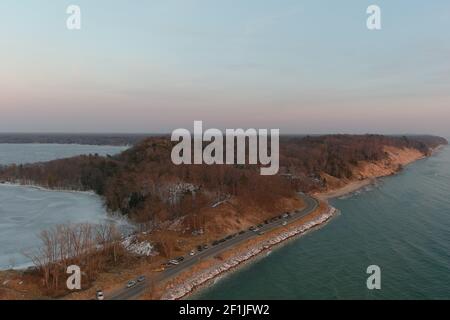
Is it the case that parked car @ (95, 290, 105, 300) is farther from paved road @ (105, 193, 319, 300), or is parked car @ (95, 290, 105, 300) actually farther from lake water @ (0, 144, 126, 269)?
lake water @ (0, 144, 126, 269)

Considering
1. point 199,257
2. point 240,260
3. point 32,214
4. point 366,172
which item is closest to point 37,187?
point 32,214

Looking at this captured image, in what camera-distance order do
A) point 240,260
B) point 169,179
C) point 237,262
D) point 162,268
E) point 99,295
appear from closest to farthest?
1. point 99,295
2. point 162,268
3. point 237,262
4. point 240,260
5. point 169,179

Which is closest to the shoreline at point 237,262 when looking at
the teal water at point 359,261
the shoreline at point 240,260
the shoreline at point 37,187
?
the shoreline at point 240,260

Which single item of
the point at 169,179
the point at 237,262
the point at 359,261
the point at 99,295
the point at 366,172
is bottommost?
the point at 237,262

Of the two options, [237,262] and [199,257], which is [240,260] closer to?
[237,262]

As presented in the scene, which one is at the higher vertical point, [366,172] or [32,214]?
[366,172]

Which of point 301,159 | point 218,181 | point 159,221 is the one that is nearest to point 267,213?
point 218,181

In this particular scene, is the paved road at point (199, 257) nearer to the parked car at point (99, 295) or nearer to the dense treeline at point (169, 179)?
the parked car at point (99, 295)
